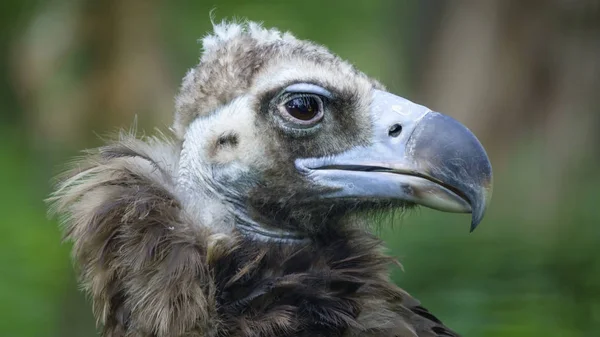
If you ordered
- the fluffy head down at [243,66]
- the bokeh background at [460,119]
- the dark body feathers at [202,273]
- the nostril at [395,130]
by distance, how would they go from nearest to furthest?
the dark body feathers at [202,273], the nostril at [395,130], the fluffy head down at [243,66], the bokeh background at [460,119]

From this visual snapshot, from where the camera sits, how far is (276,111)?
359 centimetres

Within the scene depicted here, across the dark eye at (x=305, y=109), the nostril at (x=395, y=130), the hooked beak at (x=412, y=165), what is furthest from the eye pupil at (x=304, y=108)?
the nostril at (x=395, y=130)

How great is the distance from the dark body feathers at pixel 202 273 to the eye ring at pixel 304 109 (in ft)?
1.54

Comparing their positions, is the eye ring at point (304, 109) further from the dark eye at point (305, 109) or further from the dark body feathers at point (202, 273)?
the dark body feathers at point (202, 273)

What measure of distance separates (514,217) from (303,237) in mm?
4304

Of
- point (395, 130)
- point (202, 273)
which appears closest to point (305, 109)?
point (395, 130)

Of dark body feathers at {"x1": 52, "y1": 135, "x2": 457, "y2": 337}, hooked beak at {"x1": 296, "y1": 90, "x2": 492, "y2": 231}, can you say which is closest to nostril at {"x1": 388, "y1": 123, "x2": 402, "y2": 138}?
hooked beak at {"x1": 296, "y1": 90, "x2": 492, "y2": 231}

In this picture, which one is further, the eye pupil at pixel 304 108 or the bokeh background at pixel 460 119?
the bokeh background at pixel 460 119

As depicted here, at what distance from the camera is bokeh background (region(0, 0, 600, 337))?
20.8ft

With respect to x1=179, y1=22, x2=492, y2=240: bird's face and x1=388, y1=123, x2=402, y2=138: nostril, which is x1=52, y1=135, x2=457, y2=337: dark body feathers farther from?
x1=388, y1=123, x2=402, y2=138: nostril

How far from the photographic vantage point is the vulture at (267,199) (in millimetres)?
3314

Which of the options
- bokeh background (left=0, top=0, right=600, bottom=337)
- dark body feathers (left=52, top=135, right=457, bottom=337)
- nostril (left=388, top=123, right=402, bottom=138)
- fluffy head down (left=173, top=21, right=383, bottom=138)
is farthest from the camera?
bokeh background (left=0, top=0, right=600, bottom=337)

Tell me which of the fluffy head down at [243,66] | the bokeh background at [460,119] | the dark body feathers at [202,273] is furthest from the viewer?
the bokeh background at [460,119]

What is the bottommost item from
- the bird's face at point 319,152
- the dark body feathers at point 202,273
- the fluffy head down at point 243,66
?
the dark body feathers at point 202,273
